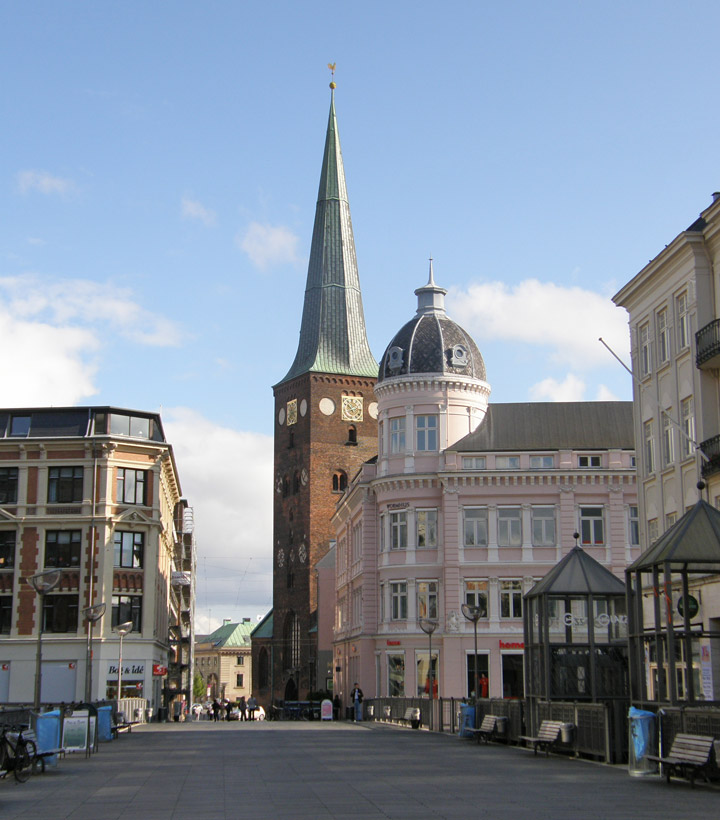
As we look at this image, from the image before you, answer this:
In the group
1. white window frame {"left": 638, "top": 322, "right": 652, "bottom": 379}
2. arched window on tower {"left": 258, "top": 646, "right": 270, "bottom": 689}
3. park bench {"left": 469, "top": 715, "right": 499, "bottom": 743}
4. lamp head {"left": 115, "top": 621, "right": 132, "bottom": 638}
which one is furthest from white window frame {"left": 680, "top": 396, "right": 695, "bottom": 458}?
arched window on tower {"left": 258, "top": 646, "right": 270, "bottom": 689}

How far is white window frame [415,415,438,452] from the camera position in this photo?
204 ft

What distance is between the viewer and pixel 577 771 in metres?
22.2

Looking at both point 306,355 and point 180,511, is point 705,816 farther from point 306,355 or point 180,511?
point 306,355

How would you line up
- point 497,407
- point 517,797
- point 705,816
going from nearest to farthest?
point 705,816, point 517,797, point 497,407

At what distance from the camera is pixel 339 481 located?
11038 centimetres

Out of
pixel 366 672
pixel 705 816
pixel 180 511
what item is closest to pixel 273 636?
pixel 180 511

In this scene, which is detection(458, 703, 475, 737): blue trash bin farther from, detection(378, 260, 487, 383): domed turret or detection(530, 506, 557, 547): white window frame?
detection(378, 260, 487, 383): domed turret

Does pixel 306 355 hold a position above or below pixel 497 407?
above

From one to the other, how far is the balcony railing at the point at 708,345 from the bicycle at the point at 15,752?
21.5m

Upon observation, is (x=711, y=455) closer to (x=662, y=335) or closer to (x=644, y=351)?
(x=662, y=335)


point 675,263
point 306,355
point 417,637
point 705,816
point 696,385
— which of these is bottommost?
point 705,816

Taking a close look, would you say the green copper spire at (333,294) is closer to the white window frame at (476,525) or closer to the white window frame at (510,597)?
the white window frame at (476,525)

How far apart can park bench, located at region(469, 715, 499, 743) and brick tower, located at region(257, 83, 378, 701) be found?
7555cm

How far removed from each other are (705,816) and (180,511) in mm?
85004
